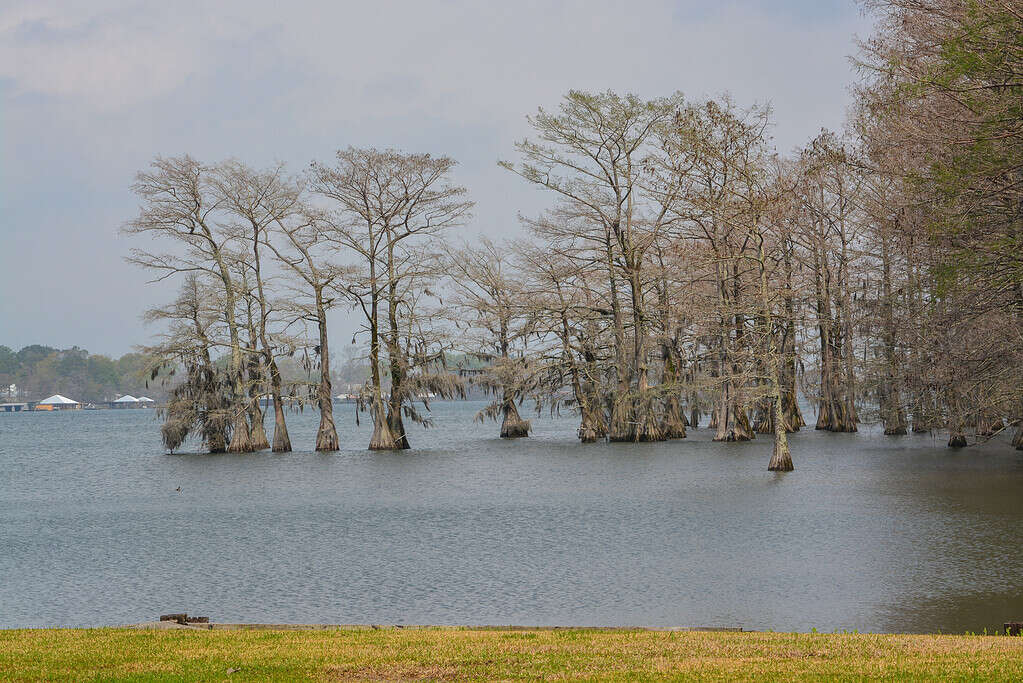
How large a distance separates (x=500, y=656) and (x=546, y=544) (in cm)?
1253

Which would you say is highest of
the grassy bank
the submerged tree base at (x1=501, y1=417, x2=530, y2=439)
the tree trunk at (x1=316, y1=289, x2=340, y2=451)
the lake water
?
the tree trunk at (x1=316, y1=289, x2=340, y2=451)

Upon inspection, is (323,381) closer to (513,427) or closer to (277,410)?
(277,410)

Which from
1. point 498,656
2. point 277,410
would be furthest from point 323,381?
point 498,656

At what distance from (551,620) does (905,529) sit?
36.5 ft

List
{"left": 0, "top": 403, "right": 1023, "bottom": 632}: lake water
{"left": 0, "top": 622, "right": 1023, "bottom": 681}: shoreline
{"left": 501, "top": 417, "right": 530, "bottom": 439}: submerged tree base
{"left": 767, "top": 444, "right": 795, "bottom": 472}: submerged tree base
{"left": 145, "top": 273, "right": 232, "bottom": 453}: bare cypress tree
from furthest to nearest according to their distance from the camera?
{"left": 501, "top": 417, "right": 530, "bottom": 439}: submerged tree base, {"left": 145, "top": 273, "right": 232, "bottom": 453}: bare cypress tree, {"left": 767, "top": 444, "right": 795, "bottom": 472}: submerged tree base, {"left": 0, "top": 403, "right": 1023, "bottom": 632}: lake water, {"left": 0, "top": 622, "right": 1023, "bottom": 681}: shoreline

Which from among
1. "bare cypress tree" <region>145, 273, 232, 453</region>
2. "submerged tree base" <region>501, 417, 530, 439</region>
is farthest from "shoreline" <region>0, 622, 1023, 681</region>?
"submerged tree base" <region>501, 417, 530, 439</region>

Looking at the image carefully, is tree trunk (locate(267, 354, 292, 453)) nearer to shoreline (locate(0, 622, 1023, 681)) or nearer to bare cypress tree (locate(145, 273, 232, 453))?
bare cypress tree (locate(145, 273, 232, 453))

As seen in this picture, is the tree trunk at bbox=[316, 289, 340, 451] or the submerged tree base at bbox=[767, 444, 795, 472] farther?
the tree trunk at bbox=[316, 289, 340, 451]

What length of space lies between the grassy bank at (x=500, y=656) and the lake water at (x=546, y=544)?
12.4 feet

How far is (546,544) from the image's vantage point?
77.8ft

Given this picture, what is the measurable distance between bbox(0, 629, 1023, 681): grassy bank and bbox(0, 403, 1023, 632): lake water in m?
3.77

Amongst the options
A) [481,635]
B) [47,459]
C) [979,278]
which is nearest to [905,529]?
[979,278]

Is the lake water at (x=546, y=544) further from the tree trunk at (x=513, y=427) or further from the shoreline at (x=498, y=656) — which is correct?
the tree trunk at (x=513, y=427)

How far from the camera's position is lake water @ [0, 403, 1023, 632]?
17.1 meters
